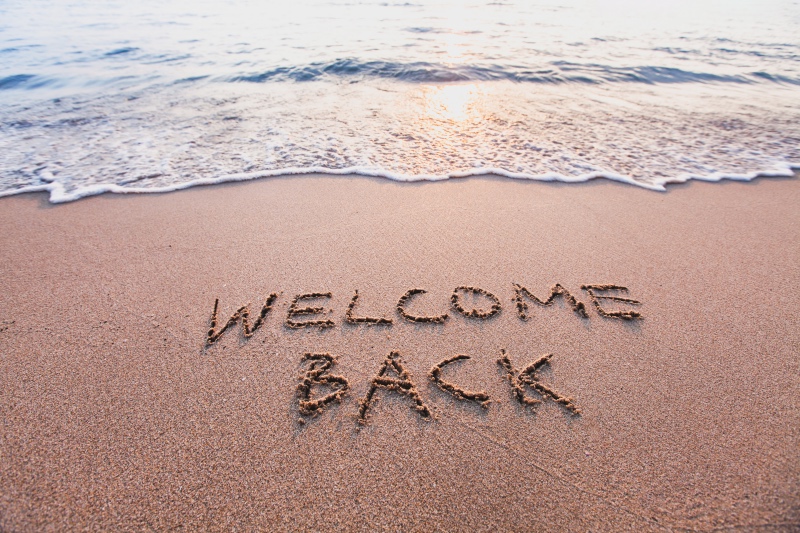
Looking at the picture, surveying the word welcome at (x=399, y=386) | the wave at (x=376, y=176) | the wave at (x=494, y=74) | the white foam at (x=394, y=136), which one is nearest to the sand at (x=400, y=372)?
the word welcome at (x=399, y=386)

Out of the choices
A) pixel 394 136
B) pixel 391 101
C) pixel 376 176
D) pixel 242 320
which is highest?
pixel 391 101

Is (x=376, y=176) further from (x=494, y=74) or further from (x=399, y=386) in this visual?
(x=494, y=74)

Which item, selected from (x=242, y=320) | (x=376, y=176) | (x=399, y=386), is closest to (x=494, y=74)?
(x=376, y=176)

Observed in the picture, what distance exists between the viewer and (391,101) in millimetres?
5418

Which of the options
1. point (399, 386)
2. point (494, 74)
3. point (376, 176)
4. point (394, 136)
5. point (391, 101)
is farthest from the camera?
point (494, 74)

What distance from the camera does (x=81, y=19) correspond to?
41.0ft

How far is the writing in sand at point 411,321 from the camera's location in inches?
64.3

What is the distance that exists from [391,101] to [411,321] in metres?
4.24

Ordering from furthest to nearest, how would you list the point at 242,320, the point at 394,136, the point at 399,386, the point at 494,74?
the point at 494,74 → the point at 394,136 → the point at 242,320 → the point at 399,386

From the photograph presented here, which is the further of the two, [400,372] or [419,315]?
[419,315]

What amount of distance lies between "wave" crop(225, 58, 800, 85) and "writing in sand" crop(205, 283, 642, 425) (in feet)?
17.5

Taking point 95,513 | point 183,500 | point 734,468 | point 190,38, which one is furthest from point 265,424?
point 190,38

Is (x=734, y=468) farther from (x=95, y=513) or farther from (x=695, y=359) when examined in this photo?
(x=95, y=513)

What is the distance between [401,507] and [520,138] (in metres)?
3.77
